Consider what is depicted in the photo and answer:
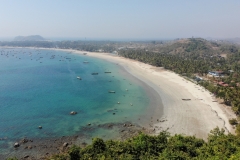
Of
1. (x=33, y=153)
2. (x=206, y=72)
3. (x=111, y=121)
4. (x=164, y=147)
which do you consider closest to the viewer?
(x=164, y=147)

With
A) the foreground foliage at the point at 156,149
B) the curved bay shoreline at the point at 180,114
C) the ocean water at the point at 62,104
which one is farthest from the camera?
the ocean water at the point at 62,104

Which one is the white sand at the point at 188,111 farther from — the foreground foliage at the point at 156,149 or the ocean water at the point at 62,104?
the foreground foliage at the point at 156,149

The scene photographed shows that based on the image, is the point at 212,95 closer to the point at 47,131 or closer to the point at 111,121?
the point at 111,121

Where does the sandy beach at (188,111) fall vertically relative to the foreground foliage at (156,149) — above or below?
below

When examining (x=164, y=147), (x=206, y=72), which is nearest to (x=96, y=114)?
(x=164, y=147)

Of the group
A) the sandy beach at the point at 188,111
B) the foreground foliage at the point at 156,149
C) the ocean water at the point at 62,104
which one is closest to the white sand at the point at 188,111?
the sandy beach at the point at 188,111

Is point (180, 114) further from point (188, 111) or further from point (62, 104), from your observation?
point (62, 104)

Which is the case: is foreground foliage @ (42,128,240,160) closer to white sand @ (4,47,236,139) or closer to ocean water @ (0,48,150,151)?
white sand @ (4,47,236,139)

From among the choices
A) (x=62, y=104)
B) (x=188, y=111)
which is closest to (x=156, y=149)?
(x=188, y=111)
